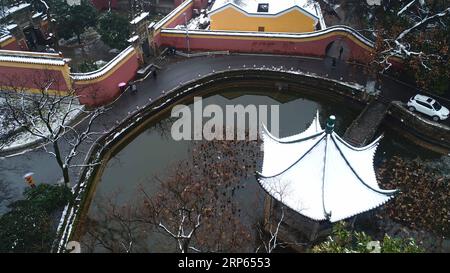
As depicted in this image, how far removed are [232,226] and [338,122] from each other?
1140 centimetres

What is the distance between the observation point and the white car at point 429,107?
23031 millimetres

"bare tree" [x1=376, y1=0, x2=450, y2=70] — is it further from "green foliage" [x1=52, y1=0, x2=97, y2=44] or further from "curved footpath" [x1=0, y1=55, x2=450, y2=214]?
"green foliage" [x1=52, y1=0, x2=97, y2=44]

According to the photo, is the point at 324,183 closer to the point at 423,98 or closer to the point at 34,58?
the point at 423,98

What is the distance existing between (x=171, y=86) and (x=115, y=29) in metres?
7.08

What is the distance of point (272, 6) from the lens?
31.0 m

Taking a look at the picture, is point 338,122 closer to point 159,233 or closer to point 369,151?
point 369,151

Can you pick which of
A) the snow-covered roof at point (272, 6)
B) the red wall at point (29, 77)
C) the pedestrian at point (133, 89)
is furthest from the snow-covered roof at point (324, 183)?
the snow-covered roof at point (272, 6)

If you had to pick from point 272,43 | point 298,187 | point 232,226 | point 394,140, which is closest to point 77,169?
point 232,226

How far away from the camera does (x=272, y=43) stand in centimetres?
2939

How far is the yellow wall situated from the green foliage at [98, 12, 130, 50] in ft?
24.5

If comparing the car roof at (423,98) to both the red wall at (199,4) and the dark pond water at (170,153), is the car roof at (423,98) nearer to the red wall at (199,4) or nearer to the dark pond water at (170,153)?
the dark pond water at (170,153)

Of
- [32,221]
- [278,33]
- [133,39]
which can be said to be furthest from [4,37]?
[278,33]

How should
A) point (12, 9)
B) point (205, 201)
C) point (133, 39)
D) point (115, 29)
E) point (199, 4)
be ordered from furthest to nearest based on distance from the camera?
point (199, 4)
point (115, 29)
point (12, 9)
point (133, 39)
point (205, 201)

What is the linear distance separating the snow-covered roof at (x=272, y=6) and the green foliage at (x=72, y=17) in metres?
10.2
